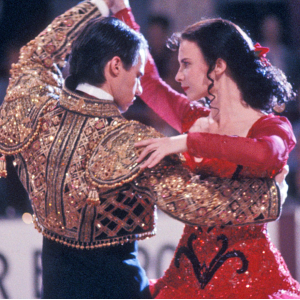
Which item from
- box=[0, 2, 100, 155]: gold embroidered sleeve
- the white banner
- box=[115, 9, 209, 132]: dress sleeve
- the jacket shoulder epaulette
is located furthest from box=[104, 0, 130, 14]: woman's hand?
the white banner

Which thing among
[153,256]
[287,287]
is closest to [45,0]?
[153,256]

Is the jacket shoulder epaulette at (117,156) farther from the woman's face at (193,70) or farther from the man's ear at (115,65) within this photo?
the woman's face at (193,70)

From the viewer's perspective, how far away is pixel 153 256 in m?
2.20

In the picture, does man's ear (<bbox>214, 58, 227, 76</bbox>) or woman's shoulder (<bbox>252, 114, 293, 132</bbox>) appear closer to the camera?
woman's shoulder (<bbox>252, 114, 293, 132</bbox>)

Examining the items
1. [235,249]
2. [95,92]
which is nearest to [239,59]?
[95,92]

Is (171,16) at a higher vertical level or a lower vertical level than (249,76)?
lower

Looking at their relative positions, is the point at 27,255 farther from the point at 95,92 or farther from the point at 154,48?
the point at 154,48

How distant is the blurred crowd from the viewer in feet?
9.43

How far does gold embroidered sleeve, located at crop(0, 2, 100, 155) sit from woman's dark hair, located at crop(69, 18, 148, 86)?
0.15 metres

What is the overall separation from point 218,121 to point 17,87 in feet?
2.26

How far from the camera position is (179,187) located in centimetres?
115

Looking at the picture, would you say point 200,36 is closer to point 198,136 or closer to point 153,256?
point 198,136

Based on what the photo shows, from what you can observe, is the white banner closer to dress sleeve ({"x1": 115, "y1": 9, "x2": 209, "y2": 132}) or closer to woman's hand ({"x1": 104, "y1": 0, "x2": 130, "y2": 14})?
dress sleeve ({"x1": 115, "y1": 9, "x2": 209, "y2": 132})

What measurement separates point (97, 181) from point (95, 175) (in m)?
0.02
